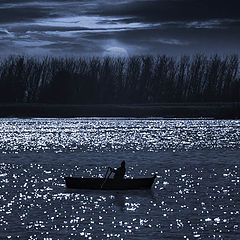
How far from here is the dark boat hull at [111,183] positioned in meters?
38.7

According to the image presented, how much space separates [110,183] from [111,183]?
0.06 meters

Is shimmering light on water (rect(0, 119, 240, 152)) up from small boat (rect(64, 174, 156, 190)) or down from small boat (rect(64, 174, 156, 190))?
down

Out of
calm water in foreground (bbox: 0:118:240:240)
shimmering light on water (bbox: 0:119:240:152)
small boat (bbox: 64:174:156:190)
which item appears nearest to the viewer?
calm water in foreground (bbox: 0:118:240:240)

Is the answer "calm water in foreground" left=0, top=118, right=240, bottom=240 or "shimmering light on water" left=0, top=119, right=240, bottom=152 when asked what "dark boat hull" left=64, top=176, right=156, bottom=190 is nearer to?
"calm water in foreground" left=0, top=118, right=240, bottom=240

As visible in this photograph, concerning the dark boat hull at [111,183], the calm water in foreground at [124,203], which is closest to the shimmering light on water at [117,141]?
the calm water in foreground at [124,203]

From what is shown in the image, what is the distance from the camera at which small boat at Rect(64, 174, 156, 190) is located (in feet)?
127

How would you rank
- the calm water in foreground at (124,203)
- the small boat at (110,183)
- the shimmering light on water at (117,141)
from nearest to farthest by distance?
1. the calm water in foreground at (124,203)
2. the small boat at (110,183)
3. the shimmering light on water at (117,141)

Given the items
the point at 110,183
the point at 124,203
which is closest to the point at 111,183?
the point at 110,183

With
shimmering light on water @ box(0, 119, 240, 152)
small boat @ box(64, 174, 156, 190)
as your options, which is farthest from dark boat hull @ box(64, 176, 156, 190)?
shimmering light on water @ box(0, 119, 240, 152)

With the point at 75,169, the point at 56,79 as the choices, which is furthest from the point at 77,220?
the point at 56,79

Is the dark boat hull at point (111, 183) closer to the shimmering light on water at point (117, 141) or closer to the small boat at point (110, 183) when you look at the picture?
the small boat at point (110, 183)

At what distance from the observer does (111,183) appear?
127 feet

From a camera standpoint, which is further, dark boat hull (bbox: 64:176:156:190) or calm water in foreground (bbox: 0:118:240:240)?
dark boat hull (bbox: 64:176:156:190)

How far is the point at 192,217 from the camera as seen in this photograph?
29.8 meters
